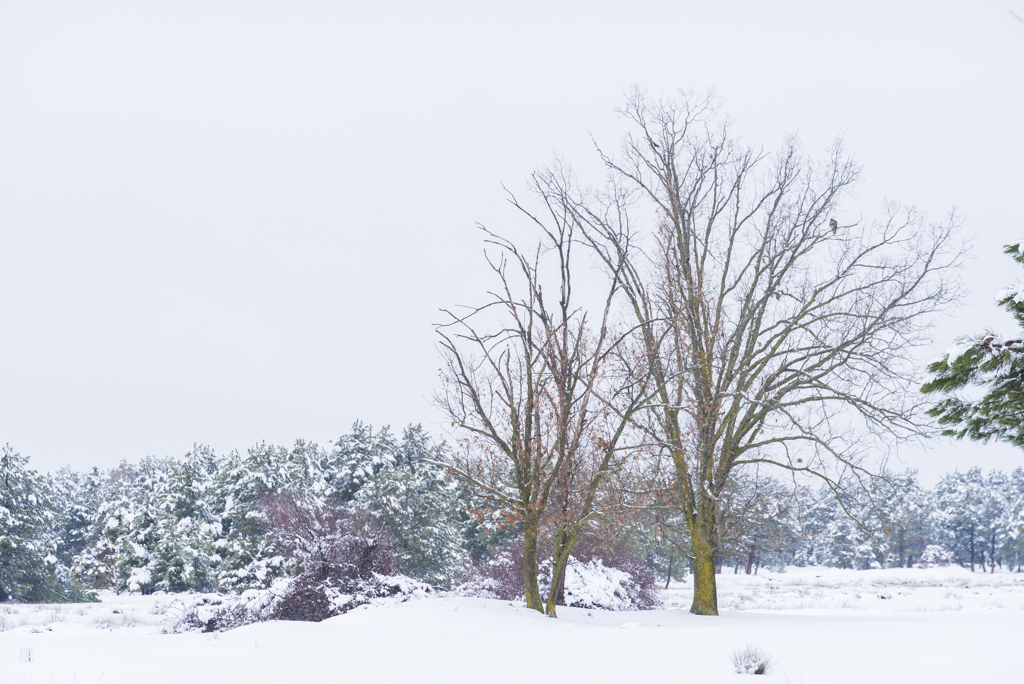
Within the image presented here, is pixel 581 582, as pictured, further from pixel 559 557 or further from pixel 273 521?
pixel 273 521

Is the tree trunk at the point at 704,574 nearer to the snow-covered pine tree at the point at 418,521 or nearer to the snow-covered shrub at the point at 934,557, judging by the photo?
the snow-covered pine tree at the point at 418,521

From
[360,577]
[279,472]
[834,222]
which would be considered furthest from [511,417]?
[279,472]

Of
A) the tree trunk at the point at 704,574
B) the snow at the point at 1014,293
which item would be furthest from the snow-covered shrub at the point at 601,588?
the snow at the point at 1014,293

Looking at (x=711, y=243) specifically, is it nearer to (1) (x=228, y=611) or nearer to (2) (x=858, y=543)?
(1) (x=228, y=611)

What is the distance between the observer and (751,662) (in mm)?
6863

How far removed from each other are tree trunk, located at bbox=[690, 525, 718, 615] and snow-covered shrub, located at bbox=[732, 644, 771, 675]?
386 inches

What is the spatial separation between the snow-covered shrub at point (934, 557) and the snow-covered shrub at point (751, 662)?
268 feet

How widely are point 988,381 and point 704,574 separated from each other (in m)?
12.1

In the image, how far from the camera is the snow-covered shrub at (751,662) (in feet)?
22.2

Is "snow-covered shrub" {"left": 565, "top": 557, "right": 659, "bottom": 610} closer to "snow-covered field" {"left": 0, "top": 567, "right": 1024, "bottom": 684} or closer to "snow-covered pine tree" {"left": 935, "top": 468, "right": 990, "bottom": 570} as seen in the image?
"snow-covered field" {"left": 0, "top": 567, "right": 1024, "bottom": 684}

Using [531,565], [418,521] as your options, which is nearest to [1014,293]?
[531,565]

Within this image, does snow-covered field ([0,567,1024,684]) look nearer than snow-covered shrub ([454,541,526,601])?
Yes

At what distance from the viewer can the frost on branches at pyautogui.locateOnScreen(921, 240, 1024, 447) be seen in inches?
236

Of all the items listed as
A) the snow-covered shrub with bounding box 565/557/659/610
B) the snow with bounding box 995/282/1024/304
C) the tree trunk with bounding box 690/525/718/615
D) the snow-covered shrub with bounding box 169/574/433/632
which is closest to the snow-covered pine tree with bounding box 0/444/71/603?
the snow-covered shrub with bounding box 169/574/433/632
